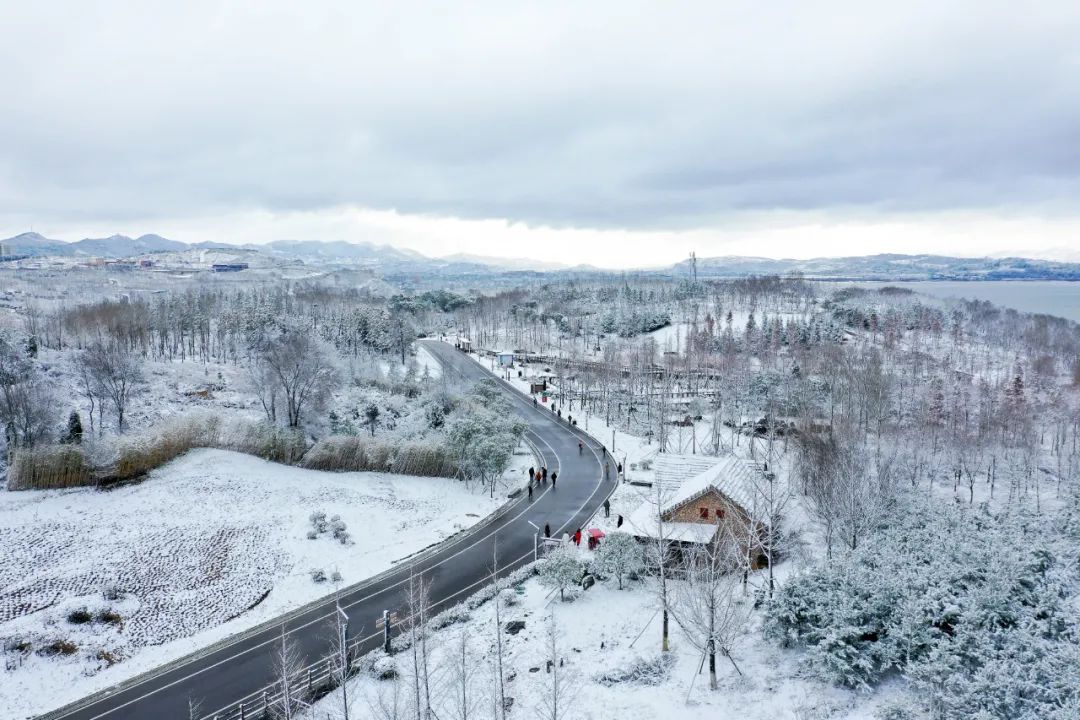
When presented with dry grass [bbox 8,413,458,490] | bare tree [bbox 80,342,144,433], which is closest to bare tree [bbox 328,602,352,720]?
dry grass [bbox 8,413,458,490]

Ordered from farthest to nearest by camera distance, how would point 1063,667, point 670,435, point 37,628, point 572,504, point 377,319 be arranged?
1. point 377,319
2. point 670,435
3. point 572,504
4. point 37,628
5. point 1063,667

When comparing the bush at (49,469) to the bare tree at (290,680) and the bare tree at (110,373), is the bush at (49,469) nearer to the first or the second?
the bare tree at (110,373)

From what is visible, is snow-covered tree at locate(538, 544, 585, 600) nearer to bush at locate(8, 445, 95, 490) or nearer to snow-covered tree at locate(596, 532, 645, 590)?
snow-covered tree at locate(596, 532, 645, 590)

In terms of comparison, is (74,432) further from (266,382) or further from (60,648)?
(60,648)

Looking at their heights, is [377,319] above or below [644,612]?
above

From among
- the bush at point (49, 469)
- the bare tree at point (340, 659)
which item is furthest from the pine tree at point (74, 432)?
the bare tree at point (340, 659)

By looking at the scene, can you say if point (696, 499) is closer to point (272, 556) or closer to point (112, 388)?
point (272, 556)

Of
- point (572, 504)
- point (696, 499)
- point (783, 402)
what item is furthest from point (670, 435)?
point (696, 499)

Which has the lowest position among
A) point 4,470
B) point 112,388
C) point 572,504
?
point 572,504
